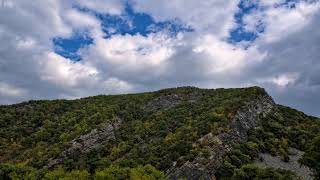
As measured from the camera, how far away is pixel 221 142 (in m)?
81.9

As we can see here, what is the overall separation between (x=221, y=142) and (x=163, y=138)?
13.9 meters

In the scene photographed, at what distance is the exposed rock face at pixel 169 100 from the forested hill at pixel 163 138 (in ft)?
0.78

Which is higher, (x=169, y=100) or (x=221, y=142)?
(x=169, y=100)

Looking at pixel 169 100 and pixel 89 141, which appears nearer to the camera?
pixel 89 141

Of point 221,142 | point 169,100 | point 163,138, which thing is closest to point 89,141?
point 163,138

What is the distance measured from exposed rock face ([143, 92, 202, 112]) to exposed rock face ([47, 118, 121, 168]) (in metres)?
12.6

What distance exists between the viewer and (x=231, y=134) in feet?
281

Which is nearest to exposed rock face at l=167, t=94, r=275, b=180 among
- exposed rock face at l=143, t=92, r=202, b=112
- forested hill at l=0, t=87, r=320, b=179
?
Answer: forested hill at l=0, t=87, r=320, b=179

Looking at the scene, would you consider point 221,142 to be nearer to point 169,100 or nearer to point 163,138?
point 163,138

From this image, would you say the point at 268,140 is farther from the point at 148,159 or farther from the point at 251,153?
the point at 148,159

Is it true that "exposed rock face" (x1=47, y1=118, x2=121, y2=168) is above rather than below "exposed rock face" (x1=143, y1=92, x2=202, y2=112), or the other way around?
below

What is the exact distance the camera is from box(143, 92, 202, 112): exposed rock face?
11300 cm

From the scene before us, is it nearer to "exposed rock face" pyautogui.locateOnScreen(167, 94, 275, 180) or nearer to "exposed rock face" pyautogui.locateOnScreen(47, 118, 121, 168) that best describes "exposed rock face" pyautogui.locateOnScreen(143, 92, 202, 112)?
"exposed rock face" pyautogui.locateOnScreen(47, 118, 121, 168)

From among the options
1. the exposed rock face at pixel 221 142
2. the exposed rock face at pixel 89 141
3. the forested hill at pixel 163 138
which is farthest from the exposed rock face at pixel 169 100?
the exposed rock face at pixel 221 142
